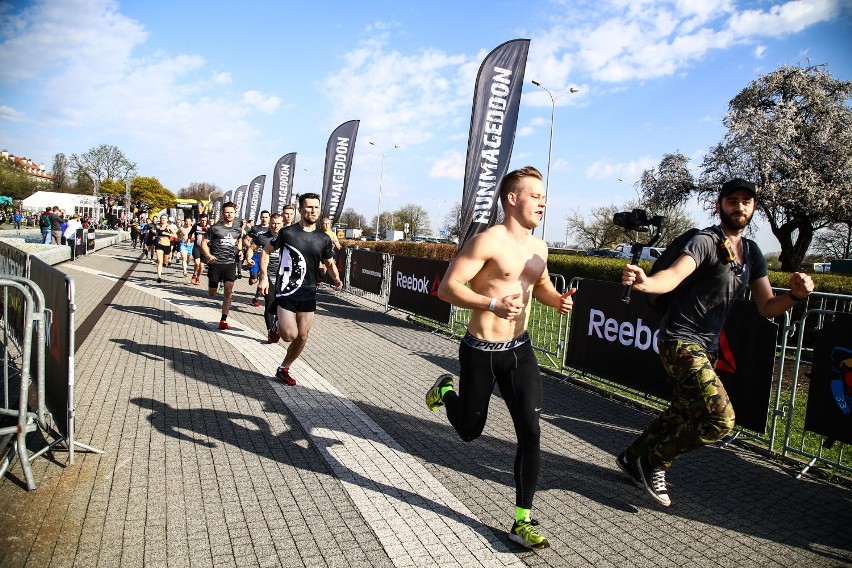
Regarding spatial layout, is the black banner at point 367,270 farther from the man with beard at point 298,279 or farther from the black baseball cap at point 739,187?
the black baseball cap at point 739,187

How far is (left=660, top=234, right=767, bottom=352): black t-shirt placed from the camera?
3705 millimetres

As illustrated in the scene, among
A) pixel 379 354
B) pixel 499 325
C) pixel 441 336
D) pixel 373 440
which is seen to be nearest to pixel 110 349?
pixel 379 354

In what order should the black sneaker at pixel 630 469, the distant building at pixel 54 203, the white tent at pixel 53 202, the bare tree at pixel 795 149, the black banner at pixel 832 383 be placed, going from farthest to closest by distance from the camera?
the distant building at pixel 54 203, the white tent at pixel 53 202, the bare tree at pixel 795 149, the black banner at pixel 832 383, the black sneaker at pixel 630 469

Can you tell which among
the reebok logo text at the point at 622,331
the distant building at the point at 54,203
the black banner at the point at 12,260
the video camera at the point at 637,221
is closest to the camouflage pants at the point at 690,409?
the video camera at the point at 637,221

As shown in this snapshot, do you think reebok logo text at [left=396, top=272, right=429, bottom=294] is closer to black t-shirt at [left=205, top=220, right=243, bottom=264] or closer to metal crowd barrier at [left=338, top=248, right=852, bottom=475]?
metal crowd barrier at [left=338, top=248, right=852, bottom=475]

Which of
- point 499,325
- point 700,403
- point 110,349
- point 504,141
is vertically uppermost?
point 504,141

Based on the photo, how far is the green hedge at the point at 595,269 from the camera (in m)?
12.8

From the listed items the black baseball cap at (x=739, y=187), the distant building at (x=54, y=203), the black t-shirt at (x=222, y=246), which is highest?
the distant building at (x=54, y=203)

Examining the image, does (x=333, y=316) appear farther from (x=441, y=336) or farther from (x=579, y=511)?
(x=579, y=511)

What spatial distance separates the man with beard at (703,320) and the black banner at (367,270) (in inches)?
428

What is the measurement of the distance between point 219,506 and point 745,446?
183 inches

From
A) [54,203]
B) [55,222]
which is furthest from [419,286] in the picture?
[54,203]

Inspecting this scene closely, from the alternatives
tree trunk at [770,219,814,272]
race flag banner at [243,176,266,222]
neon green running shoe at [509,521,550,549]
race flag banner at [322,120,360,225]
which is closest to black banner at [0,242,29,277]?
neon green running shoe at [509,521,550,549]

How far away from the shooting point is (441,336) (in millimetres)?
11008
